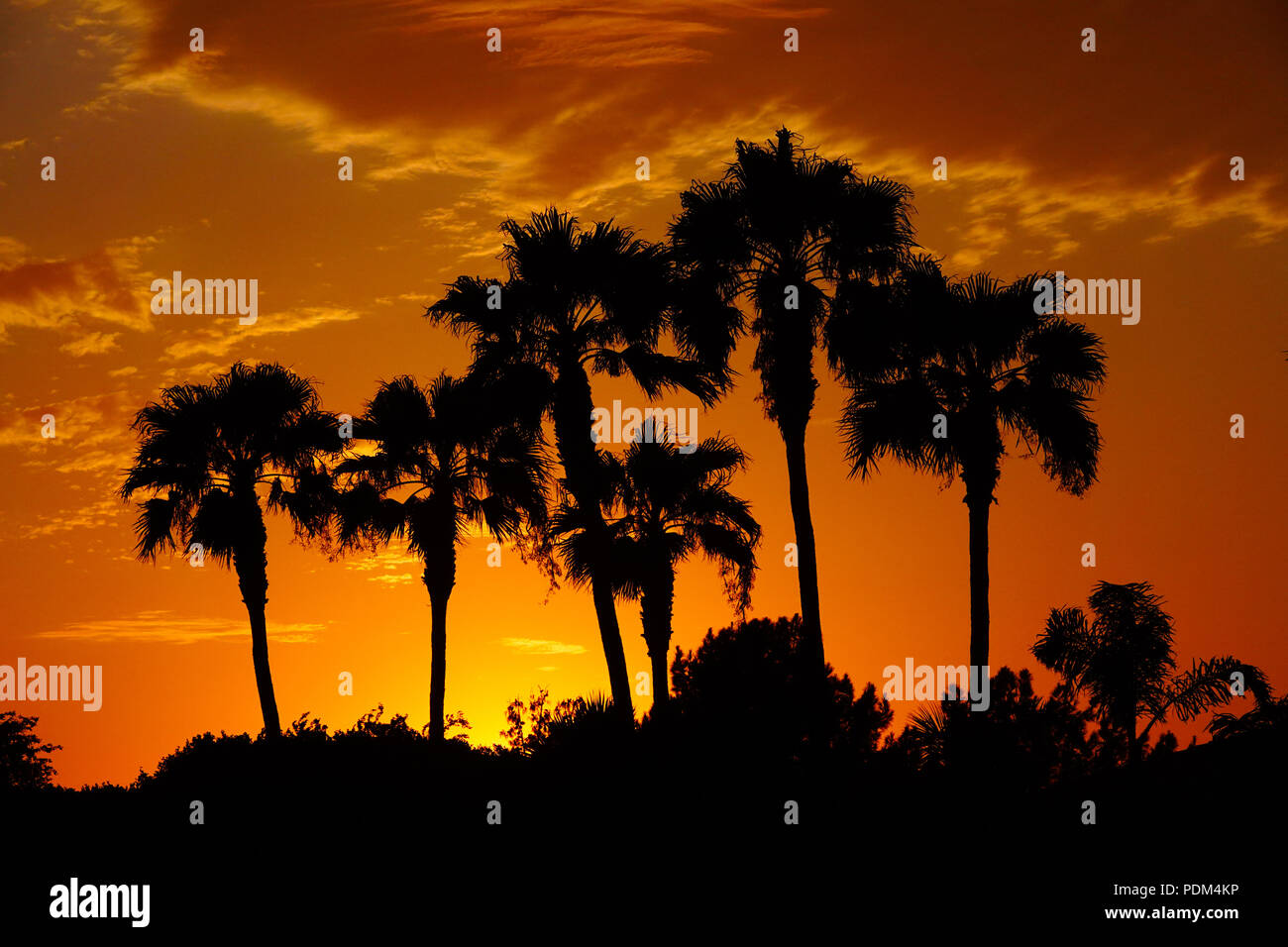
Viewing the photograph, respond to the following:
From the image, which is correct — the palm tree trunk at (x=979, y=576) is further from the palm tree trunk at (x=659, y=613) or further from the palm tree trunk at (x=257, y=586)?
the palm tree trunk at (x=257, y=586)

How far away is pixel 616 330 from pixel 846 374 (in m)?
5.65

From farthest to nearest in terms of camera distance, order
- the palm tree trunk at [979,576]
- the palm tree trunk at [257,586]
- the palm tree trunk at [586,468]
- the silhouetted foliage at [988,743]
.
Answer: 1. the palm tree trunk at [257,586]
2. the palm tree trunk at [586,468]
3. the palm tree trunk at [979,576]
4. the silhouetted foliage at [988,743]

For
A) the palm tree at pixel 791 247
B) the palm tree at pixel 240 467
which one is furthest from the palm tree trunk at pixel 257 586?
the palm tree at pixel 791 247

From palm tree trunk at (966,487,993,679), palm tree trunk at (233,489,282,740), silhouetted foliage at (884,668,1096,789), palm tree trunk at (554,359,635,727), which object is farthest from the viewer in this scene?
palm tree trunk at (233,489,282,740)

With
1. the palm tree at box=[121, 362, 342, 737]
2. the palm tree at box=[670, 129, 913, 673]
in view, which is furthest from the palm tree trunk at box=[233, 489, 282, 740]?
the palm tree at box=[670, 129, 913, 673]

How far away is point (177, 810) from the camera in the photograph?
2330cm

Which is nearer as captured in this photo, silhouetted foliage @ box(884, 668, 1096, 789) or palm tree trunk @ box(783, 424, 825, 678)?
silhouetted foliage @ box(884, 668, 1096, 789)

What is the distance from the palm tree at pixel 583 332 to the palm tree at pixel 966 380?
3503 millimetres

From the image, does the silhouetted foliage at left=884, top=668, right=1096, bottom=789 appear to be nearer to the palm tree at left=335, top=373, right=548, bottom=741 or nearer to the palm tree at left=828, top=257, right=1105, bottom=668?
the palm tree at left=828, top=257, right=1105, bottom=668

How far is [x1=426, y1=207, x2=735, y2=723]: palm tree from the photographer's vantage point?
1166 inches

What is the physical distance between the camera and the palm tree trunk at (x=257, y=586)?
34125 mm

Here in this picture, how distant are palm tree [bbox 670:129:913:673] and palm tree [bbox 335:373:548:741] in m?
8.40

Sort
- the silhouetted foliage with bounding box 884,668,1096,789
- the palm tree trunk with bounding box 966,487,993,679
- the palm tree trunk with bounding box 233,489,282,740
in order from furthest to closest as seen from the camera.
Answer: the palm tree trunk with bounding box 233,489,282,740
the palm tree trunk with bounding box 966,487,993,679
the silhouetted foliage with bounding box 884,668,1096,789

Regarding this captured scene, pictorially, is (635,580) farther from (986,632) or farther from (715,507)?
(986,632)
